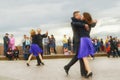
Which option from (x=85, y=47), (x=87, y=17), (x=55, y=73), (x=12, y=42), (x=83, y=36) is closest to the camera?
(x=87, y=17)

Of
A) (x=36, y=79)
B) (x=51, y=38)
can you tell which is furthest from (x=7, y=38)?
(x=36, y=79)

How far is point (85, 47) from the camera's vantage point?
13.9 m

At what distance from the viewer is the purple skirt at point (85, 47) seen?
13.9 meters

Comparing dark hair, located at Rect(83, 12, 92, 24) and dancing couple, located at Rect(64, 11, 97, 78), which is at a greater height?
dark hair, located at Rect(83, 12, 92, 24)

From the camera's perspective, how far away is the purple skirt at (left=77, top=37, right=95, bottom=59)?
13.9m

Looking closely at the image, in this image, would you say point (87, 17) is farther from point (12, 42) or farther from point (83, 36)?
point (12, 42)

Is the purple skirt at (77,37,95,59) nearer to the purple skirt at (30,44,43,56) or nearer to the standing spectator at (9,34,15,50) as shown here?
the purple skirt at (30,44,43,56)

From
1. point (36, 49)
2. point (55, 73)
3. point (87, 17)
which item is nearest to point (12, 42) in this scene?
point (36, 49)

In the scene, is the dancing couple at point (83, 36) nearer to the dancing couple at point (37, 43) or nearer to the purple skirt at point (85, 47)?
the purple skirt at point (85, 47)

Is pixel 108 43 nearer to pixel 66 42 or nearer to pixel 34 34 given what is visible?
pixel 66 42

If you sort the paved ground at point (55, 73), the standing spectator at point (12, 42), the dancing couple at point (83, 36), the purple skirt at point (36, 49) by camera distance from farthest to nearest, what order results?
1. the standing spectator at point (12, 42)
2. the purple skirt at point (36, 49)
3. the paved ground at point (55, 73)
4. the dancing couple at point (83, 36)

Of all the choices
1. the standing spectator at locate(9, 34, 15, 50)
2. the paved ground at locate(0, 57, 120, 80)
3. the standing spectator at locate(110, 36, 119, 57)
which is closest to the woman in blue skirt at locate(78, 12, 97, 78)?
the paved ground at locate(0, 57, 120, 80)

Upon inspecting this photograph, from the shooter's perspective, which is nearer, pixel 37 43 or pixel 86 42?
pixel 86 42

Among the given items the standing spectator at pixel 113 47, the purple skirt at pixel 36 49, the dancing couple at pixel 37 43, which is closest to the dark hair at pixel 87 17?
the dancing couple at pixel 37 43
